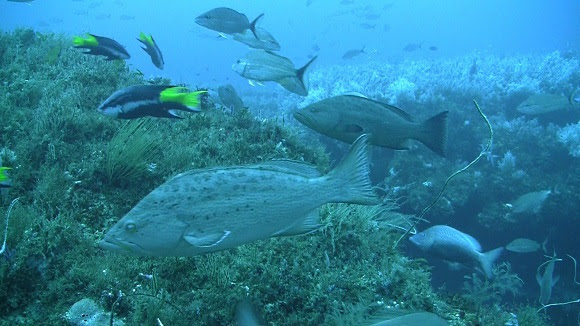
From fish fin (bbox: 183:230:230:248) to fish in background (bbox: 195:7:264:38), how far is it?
5.13 m

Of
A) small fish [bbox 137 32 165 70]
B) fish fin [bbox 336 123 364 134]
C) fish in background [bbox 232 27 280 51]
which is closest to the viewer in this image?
fish fin [bbox 336 123 364 134]

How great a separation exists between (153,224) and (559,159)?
1269 centimetres

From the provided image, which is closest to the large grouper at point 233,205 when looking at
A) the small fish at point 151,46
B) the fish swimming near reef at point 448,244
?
the fish swimming near reef at point 448,244

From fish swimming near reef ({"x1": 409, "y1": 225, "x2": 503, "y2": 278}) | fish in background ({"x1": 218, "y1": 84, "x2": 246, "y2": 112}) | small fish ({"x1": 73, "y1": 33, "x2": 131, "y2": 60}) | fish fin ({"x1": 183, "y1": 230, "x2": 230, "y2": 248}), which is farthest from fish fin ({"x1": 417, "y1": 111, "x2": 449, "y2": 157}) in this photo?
small fish ({"x1": 73, "y1": 33, "x2": 131, "y2": 60})

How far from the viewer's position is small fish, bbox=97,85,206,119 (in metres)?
3.49

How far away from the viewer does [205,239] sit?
6.49ft

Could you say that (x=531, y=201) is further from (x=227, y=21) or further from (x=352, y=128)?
(x=227, y=21)

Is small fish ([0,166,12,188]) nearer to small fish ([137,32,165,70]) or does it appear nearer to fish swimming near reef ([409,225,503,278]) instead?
small fish ([137,32,165,70])

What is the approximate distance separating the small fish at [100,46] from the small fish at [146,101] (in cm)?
217

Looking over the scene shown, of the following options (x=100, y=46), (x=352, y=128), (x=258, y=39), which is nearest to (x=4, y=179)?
(x=100, y=46)

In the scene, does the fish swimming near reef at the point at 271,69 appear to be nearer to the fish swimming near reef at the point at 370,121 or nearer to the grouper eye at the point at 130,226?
the fish swimming near reef at the point at 370,121

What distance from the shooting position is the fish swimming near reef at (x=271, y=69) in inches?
212

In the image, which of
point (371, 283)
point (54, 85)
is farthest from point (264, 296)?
point (54, 85)

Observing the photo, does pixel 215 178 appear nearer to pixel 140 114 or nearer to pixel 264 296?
pixel 264 296
